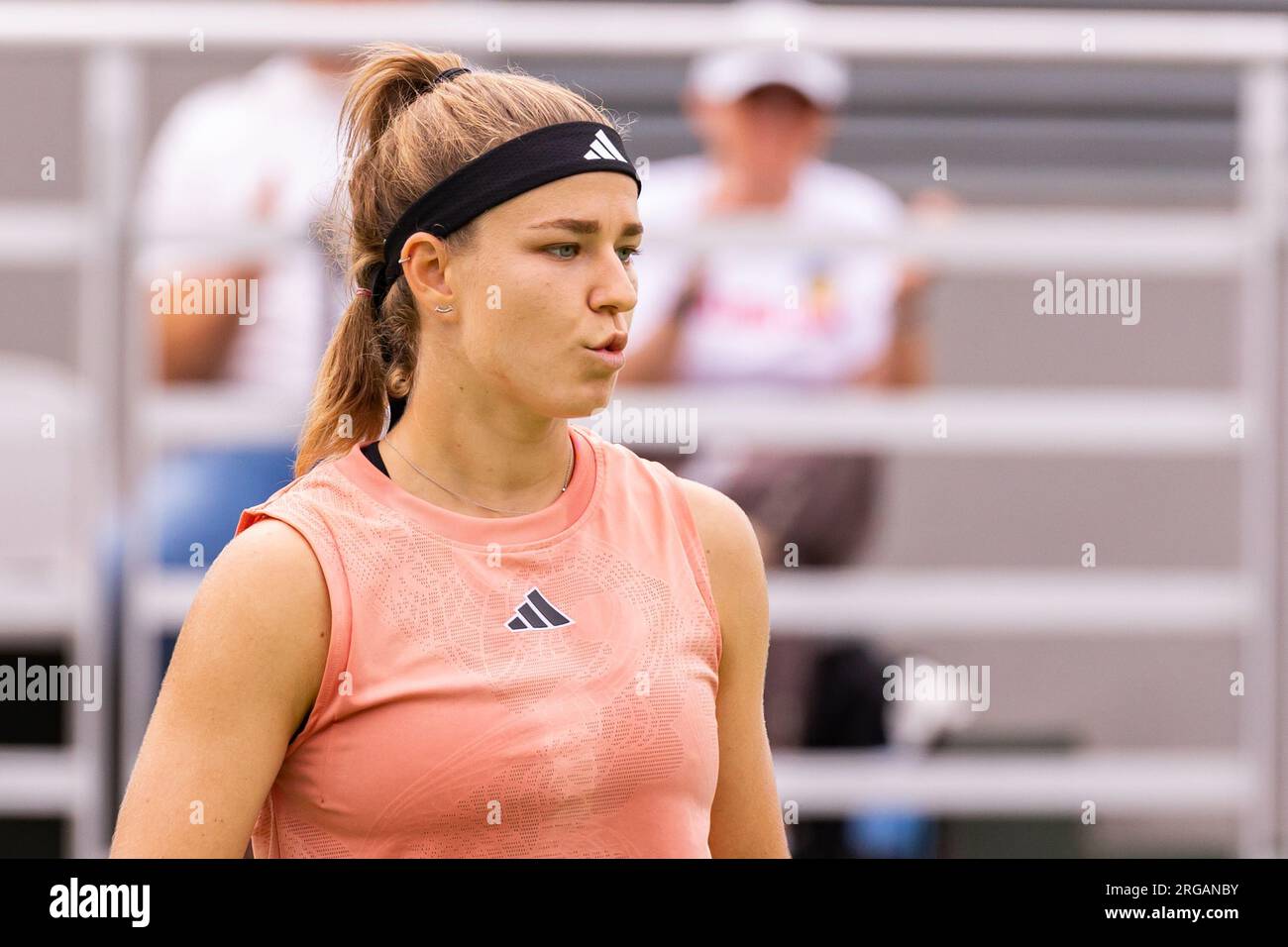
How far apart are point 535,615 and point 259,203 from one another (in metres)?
2.67

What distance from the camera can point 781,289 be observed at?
4.37 meters

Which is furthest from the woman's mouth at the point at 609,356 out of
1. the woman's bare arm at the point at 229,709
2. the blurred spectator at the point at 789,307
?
the blurred spectator at the point at 789,307

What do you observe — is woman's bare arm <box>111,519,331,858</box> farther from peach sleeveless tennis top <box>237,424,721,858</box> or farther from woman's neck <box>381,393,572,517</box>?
woman's neck <box>381,393,572,517</box>

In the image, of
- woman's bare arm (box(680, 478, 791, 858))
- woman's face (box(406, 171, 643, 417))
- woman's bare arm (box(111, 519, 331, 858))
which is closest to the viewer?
woman's bare arm (box(111, 519, 331, 858))

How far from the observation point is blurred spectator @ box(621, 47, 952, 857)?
434cm

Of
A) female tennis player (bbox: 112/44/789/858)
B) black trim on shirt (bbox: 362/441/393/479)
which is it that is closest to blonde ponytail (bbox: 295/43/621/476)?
female tennis player (bbox: 112/44/789/858)

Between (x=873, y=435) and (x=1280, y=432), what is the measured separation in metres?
1.13

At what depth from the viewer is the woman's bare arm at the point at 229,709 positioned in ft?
5.77

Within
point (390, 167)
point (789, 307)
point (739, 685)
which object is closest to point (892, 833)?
point (789, 307)

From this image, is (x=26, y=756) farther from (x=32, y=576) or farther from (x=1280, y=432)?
(x=1280, y=432)

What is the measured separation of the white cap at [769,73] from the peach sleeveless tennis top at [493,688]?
2.64 metres

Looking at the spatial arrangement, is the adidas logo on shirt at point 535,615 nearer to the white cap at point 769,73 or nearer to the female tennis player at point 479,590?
the female tennis player at point 479,590

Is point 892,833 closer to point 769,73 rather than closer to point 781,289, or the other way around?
point 781,289

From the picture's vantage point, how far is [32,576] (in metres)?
4.20
